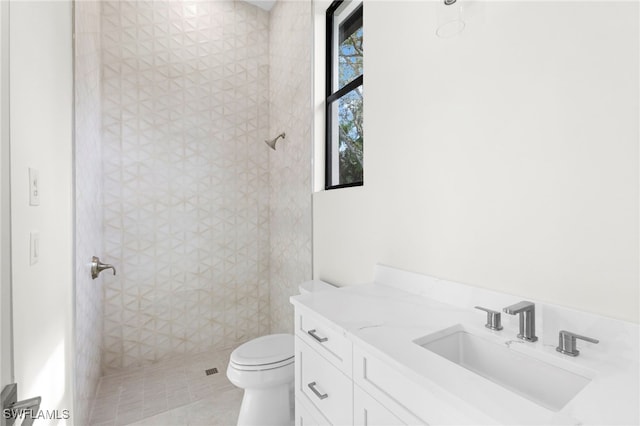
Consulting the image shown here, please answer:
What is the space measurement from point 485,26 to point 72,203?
5.95 feet

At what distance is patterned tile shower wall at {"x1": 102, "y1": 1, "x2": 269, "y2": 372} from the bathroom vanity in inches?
64.5

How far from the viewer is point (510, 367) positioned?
0.87m

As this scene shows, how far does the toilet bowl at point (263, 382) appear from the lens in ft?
5.19

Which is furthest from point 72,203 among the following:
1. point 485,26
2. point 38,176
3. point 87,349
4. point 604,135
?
point 604,135

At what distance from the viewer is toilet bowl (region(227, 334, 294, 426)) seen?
158cm

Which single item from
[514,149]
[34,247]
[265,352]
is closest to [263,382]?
[265,352]

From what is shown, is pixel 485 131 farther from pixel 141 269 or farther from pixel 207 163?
pixel 141 269

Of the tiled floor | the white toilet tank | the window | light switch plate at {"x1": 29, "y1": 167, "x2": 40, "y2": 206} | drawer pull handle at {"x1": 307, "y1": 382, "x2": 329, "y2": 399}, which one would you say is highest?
the window

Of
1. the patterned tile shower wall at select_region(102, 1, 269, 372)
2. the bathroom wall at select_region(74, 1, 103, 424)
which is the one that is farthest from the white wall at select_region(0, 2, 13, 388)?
the patterned tile shower wall at select_region(102, 1, 269, 372)

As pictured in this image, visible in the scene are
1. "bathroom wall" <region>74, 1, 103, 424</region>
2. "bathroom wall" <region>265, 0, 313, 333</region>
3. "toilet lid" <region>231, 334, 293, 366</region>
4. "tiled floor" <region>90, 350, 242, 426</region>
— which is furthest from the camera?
"bathroom wall" <region>265, 0, 313, 333</region>

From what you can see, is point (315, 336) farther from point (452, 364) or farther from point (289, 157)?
point (289, 157)

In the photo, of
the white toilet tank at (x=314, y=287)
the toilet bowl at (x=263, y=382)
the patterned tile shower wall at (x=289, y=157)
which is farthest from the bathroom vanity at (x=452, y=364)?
the patterned tile shower wall at (x=289, y=157)

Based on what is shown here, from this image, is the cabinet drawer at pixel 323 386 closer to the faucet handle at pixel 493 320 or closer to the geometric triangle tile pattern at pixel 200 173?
the faucet handle at pixel 493 320

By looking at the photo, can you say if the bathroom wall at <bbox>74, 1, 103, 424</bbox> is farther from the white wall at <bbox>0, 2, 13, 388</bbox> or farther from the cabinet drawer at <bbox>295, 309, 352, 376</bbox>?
the cabinet drawer at <bbox>295, 309, 352, 376</bbox>
